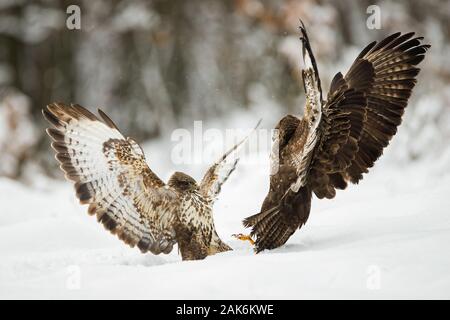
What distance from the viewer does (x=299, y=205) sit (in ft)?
11.8

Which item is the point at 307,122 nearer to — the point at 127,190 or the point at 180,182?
the point at 180,182

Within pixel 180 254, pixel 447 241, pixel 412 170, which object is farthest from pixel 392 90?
pixel 412 170

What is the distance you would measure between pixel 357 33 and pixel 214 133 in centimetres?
312

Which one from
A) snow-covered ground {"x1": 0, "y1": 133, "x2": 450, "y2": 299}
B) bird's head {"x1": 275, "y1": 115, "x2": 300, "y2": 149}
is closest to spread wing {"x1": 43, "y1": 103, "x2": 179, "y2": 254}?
snow-covered ground {"x1": 0, "y1": 133, "x2": 450, "y2": 299}

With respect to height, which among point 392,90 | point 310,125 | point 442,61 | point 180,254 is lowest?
point 180,254

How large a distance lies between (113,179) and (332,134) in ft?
4.56

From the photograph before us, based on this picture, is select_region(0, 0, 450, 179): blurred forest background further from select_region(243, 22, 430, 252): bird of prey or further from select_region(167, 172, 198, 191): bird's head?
select_region(167, 172, 198, 191): bird's head

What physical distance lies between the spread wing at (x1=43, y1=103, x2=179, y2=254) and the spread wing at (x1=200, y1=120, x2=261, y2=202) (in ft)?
0.98

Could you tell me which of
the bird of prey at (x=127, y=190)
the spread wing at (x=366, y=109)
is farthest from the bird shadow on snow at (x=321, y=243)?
the bird of prey at (x=127, y=190)

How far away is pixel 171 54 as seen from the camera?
12188mm

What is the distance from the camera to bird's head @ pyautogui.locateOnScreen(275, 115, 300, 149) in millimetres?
3742

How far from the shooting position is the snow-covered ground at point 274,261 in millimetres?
2607

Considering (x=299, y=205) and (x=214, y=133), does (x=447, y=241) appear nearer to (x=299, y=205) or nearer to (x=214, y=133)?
(x=299, y=205)

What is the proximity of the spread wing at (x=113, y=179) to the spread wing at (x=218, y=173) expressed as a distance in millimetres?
297
